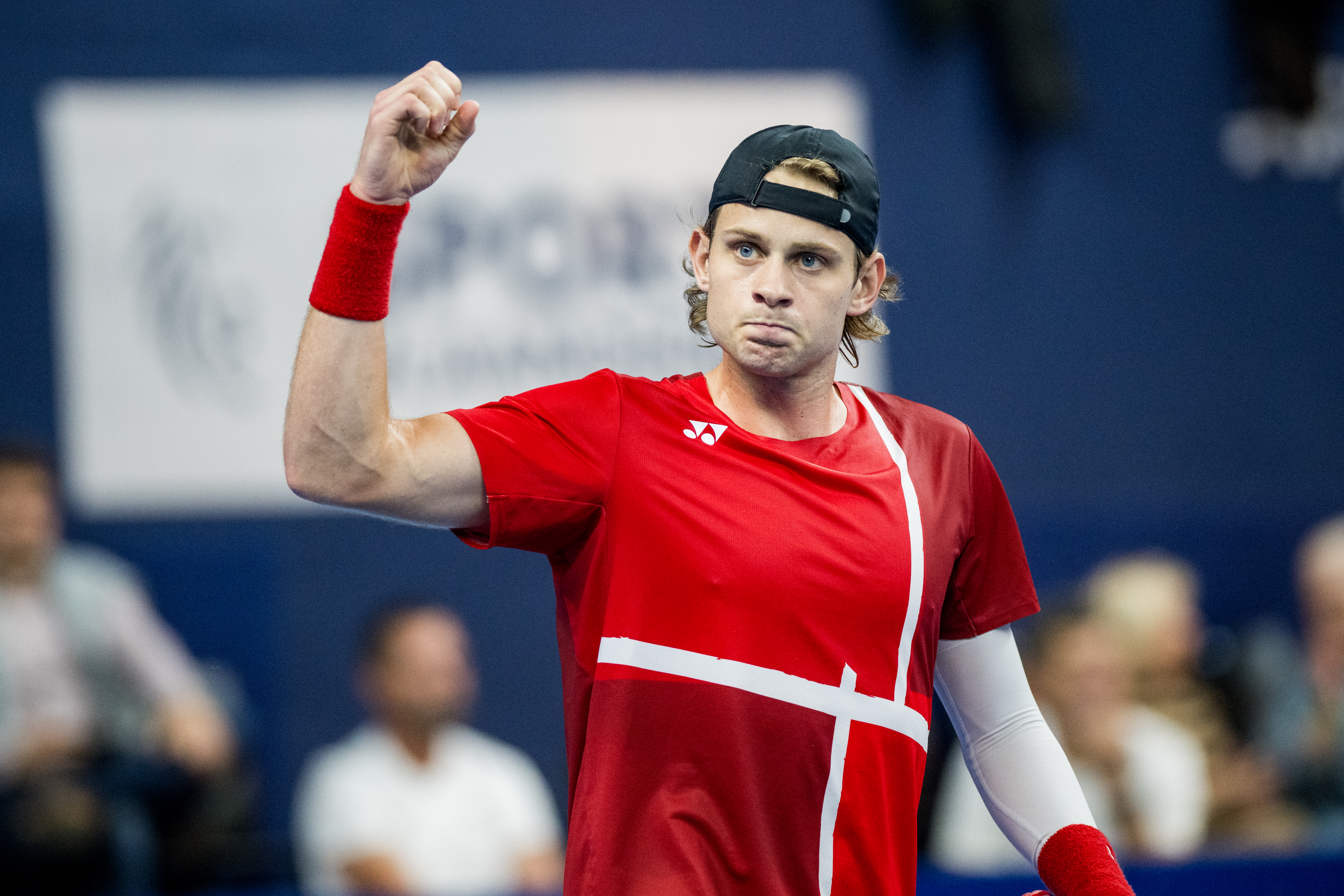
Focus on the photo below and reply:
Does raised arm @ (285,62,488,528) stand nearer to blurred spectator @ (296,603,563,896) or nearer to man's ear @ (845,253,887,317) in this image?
man's ear @ (845,253,887,317)

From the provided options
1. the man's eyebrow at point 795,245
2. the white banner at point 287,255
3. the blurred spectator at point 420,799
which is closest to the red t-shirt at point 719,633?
the man's eyebrow at point 795,245

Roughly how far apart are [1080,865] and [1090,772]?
7.11ft

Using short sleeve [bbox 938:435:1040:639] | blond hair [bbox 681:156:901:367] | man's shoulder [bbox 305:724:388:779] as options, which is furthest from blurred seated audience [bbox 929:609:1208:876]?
blond hair [bbox 681:156:901:367]

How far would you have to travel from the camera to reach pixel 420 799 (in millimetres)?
4414

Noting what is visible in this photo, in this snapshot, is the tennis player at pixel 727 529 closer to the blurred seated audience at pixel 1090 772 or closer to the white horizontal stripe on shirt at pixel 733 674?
the white horizontal stripe on shirt at pixel 733 674

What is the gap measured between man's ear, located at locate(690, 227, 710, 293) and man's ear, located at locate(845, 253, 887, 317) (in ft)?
0.70

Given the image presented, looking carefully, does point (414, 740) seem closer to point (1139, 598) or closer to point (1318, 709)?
point (1139, 598)

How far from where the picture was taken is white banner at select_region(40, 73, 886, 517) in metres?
5.48

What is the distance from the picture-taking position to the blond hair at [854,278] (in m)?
2.04

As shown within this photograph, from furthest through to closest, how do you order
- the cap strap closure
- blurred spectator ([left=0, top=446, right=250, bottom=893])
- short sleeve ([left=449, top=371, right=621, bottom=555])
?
blurred spectator ([left=0, top=446, right=250, bottom=893])
the cap strap closure
short sleeve ([left=449, top=371, right=621, bottom=555])

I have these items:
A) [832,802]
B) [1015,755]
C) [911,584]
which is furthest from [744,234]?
[1015,755]

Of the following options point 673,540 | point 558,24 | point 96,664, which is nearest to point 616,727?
point 673,540

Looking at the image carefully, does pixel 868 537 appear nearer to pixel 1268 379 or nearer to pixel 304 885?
pixel 304 885

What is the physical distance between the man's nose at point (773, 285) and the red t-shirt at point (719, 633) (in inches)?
7.5
